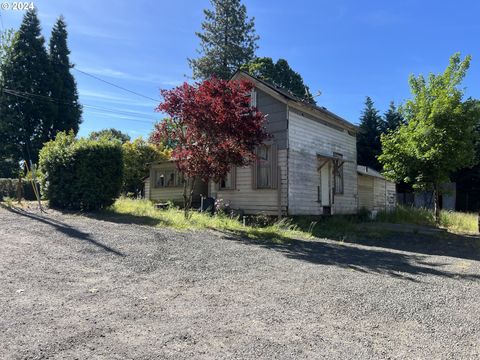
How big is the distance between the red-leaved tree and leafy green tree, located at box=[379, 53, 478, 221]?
756 centimetres

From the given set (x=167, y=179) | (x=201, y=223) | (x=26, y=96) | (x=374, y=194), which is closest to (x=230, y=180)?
(x=201, y=223)

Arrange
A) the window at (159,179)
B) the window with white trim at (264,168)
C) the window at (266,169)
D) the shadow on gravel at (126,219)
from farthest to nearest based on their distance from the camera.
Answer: the window at (159,179), the window with white trim at (264,168), the window at (266,169), the shadow on gravel at (126,219)

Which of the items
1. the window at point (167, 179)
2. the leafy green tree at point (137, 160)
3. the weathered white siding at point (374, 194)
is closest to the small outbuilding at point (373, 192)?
the weathered white siding at point (374, 194)

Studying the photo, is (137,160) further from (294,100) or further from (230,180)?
(294,100)

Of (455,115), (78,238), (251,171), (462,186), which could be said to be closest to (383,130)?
(462,186)

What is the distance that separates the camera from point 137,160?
2697 cm

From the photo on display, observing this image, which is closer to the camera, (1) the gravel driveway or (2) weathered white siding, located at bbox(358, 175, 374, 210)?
(1) the gravel driveway

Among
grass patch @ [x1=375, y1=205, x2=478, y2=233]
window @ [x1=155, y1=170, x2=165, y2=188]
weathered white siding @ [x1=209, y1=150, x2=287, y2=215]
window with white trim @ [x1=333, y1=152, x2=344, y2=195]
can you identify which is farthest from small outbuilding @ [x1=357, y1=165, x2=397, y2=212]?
window @ [x1=155, y1=170, x2=165, y2=188]

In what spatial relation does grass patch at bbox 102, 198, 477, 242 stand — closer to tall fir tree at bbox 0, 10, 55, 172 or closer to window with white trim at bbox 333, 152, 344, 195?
window with white trim at bbox 333, 152, 344, 195

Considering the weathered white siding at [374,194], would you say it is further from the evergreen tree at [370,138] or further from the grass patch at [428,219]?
the evergreen tree at [370,138]

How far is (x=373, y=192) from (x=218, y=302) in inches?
744

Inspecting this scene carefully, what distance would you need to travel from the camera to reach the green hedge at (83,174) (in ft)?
42.6

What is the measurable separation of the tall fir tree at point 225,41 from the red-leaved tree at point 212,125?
2616 centimetres

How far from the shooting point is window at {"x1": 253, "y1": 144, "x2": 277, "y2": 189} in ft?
50.0
